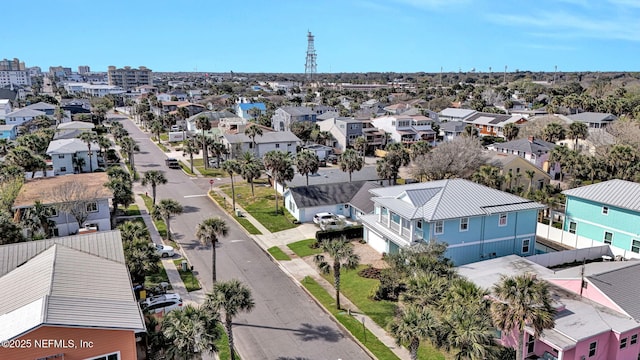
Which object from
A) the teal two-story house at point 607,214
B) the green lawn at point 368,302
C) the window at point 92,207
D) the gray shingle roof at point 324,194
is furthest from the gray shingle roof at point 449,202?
the window at point 92,207

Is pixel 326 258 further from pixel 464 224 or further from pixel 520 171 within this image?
pixel 520 171

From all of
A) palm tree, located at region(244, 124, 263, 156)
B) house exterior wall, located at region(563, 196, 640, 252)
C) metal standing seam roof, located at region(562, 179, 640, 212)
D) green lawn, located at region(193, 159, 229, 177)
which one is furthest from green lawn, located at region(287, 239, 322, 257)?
palm tree, located at region(244, 124, 263, 156)

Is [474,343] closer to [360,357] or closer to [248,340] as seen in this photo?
[360,357]

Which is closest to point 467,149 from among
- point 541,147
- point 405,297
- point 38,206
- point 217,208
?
point 541,147

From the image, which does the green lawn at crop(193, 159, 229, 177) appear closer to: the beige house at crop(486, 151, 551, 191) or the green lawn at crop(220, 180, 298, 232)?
the green lawn at crop(220, 180, 298, 232)

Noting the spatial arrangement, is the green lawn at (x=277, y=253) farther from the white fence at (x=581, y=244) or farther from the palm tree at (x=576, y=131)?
the palm tree at (x=576, y=131)
